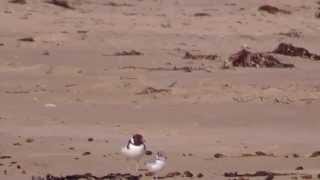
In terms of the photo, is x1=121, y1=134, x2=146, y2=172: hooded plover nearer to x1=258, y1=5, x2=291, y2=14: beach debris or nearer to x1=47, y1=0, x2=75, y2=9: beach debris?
x1=47, y1=0, x2=75, y2=9: beach debris

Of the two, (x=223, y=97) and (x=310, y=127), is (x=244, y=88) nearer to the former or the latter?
(x=223, y=97)

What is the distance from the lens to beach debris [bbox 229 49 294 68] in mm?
16766

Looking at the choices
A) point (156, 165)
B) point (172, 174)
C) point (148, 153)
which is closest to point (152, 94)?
point (148, 153)

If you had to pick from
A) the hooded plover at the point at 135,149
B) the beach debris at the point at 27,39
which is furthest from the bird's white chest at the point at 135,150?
the beach debris at the point at 27,39

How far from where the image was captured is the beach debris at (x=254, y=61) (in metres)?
16.8

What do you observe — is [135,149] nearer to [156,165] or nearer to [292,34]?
[156,165]

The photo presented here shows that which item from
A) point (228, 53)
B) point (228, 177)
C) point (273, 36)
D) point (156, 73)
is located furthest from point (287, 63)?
point (228, 177)

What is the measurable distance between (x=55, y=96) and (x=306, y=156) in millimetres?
4583

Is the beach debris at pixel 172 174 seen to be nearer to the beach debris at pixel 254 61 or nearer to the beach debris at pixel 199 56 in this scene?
the beach debris at pixel 254 61

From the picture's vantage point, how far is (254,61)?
55.3 feet

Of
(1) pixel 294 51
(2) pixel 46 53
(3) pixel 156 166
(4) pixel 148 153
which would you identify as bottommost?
(1) pixel 294 51

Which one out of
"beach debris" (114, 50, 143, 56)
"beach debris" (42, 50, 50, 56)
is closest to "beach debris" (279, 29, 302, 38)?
"beach debris" (114, 50, 143, 56)

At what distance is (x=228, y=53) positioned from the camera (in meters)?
18.6

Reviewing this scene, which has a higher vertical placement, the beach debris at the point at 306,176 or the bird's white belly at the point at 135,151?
the bird's white belly at the point at 135,151
